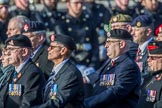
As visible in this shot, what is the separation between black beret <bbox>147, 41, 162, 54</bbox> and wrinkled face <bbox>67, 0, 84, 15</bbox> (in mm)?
3971

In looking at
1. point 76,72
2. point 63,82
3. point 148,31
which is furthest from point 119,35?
point 148,31

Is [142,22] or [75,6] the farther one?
[75,6]

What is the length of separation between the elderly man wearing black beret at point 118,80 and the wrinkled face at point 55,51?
71 cm

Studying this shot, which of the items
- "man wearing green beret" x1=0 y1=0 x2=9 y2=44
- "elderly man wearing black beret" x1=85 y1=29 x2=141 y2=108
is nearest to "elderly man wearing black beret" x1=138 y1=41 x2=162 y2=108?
"elderly man wearing black beret" x1=85 y1=29 x2=141 y2=108

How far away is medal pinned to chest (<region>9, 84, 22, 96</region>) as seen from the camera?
10.5 m

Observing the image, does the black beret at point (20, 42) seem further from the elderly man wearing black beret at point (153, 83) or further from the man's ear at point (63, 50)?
the elderly man wearing black beret at point (153, 83)

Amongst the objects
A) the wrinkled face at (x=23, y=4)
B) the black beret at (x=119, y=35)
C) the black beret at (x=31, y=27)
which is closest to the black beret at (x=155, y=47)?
the black beret at (x=119, y=35)

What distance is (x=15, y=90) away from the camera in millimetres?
10492

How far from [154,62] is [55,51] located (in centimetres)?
132

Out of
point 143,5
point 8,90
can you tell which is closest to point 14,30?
point 8,90

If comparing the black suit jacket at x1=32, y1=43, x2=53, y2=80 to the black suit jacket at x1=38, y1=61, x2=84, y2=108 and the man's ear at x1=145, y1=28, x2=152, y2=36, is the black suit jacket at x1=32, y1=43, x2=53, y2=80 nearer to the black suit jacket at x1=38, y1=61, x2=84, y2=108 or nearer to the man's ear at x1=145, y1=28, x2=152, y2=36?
the black suit jacket at x1=38, y1=61, x2=84, y2=108

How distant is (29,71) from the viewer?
1052 centimetres

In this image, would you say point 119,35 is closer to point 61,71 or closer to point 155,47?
point 155,47

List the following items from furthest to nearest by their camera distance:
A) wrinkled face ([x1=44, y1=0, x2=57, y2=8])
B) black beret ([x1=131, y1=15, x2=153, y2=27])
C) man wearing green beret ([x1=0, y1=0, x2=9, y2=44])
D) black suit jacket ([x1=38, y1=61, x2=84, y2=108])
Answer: wrinkled face ([x1=44, y1=0, x2=57, y2=8]) < man wearing green beret ([x1=0, y1=0, x2=9, y2=44]) < black beret ([x1=131, y1=15, x2=153, y2=27]) < black suit jacket ([x1=38, y1=61, x2=84, y2=108])
